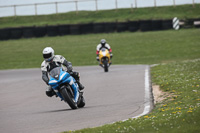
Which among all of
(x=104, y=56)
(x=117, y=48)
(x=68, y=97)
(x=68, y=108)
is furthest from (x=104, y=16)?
(x=68, y=97)

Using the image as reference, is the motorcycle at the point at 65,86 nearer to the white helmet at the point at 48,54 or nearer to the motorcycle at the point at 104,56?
the white helmet at the point at 48,54

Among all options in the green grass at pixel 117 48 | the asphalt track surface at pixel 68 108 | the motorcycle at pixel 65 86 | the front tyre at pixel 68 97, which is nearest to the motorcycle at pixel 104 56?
the asphalt track surface at pixel 68 108

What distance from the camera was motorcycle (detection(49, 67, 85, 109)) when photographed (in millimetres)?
10391

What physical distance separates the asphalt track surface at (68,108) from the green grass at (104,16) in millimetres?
29702

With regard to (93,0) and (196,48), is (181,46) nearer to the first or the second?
(196,48)

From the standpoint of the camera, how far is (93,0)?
51.0 m

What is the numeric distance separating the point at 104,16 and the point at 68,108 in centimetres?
3795

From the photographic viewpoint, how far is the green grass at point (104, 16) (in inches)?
1815

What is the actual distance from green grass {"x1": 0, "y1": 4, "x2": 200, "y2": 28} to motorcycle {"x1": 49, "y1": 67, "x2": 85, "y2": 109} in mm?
34437

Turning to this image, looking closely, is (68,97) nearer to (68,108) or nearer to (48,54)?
(68,108)

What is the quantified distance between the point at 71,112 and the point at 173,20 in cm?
3185

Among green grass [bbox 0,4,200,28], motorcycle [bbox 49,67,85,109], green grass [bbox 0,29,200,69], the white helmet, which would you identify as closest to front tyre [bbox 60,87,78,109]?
motorcycle [bbox 49,67,85,109]

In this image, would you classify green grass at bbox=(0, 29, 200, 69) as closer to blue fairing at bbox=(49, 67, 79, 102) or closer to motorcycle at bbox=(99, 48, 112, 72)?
motorcycle at bbox=(99, 48, 112, 72)

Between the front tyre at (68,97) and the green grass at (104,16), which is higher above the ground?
the green grass at (104,16)
